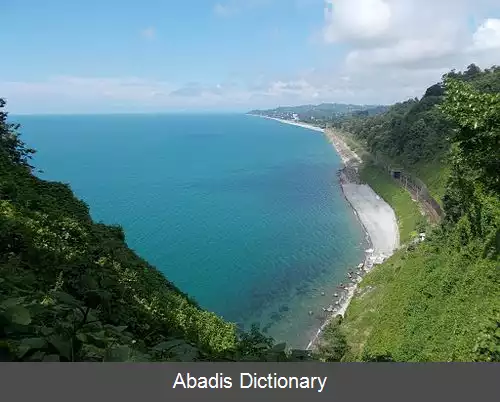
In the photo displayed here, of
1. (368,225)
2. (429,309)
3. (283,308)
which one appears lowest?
(283,308)

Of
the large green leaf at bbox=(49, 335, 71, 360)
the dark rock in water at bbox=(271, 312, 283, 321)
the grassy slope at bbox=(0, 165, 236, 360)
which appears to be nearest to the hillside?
the large green leaf at bbox=(49, 335, 71, 360)

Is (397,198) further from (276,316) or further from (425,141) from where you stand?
(276,316)

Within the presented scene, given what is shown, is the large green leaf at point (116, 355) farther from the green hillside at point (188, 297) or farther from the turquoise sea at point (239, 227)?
the turquoise sea at point (239, 227)

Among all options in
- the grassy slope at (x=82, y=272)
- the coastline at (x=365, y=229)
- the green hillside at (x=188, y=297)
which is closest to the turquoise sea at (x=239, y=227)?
the coastline at (x=365, y=229)

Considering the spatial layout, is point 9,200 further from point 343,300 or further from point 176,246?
point 176,246

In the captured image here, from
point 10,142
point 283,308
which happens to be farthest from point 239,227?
point 10,142

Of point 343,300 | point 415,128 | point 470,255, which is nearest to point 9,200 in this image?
point 470,255

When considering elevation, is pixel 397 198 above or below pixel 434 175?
below

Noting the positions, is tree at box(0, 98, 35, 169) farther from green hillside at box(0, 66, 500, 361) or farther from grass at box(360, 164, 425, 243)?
grass at box(360, 164, 425, 243)
